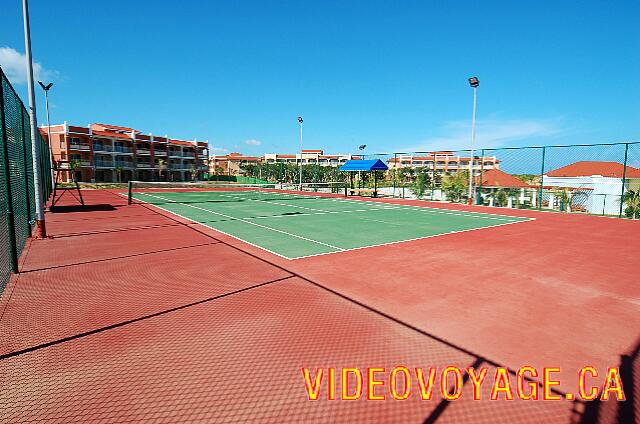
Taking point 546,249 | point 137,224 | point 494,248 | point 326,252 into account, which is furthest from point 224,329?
point 137,224

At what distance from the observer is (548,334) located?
16.8 ft

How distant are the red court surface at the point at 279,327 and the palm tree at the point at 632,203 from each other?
13061mm

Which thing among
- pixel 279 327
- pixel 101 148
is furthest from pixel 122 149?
pixel 279 327

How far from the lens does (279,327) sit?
5266 mm

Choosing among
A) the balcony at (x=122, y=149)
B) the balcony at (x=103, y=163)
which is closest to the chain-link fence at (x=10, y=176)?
the balcony at (x=103, y=163)

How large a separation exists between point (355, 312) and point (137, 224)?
12.7 metres

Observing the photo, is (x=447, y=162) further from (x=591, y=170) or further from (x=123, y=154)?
(x=123, y=154)

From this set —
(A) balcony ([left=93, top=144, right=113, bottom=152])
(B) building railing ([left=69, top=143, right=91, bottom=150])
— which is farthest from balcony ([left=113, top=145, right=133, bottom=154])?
(B) building railing ([left=69, top=143, right=91, bottom=150])

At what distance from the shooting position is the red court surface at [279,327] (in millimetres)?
3549

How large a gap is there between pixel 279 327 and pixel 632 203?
24.0 metres

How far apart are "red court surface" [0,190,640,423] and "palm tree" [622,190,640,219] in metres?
13.1

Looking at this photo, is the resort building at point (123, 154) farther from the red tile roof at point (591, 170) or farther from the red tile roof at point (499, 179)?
the red tile roof at point (591, 170)

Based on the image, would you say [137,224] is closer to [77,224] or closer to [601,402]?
[77,224]

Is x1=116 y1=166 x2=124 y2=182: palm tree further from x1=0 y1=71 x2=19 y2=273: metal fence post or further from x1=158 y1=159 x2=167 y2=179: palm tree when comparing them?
x1=0 y1=71 x2=19 y2=273: metal fence post
